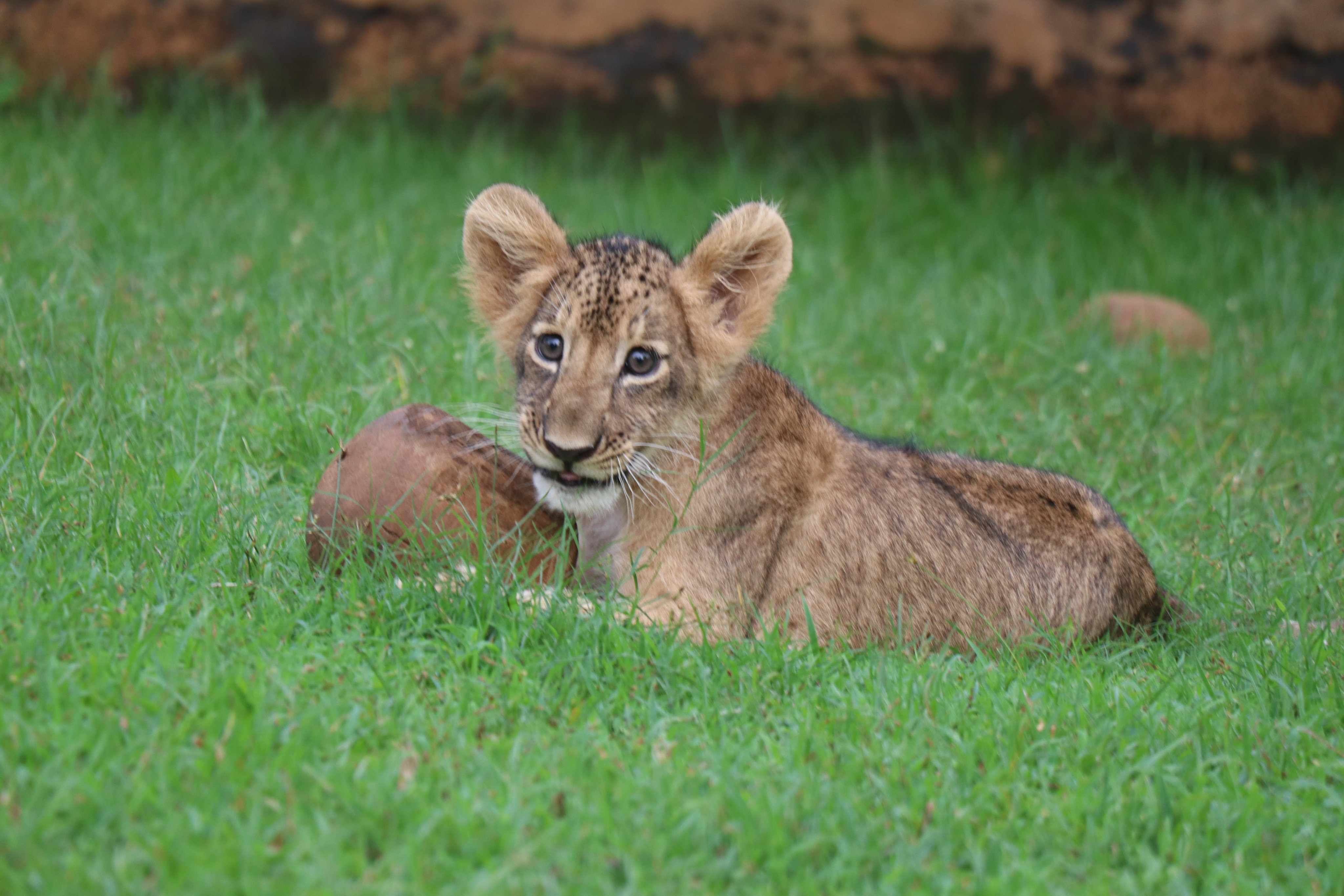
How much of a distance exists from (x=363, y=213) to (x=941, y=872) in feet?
24.0

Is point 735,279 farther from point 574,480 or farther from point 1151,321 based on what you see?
point 1151,321

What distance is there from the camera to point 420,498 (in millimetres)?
4828

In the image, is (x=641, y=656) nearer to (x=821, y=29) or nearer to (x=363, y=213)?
(x=363, y=213)

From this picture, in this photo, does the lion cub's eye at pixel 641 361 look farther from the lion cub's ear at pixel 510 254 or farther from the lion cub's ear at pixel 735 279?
the lion cub's ear at pixel 510 254

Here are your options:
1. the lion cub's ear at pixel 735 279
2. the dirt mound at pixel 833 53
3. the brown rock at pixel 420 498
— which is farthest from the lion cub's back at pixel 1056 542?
the dirt mound at pixel 833 53

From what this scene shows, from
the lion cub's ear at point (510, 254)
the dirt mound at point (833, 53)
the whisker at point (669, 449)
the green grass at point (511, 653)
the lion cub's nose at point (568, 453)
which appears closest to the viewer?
the green grass at point (511, 653)

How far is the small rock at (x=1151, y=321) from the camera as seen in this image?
9.02 meters

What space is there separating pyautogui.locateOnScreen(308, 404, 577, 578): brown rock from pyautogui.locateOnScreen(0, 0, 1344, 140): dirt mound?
23.8 ft

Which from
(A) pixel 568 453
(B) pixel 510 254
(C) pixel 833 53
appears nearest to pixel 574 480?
(A) pixel 568 453

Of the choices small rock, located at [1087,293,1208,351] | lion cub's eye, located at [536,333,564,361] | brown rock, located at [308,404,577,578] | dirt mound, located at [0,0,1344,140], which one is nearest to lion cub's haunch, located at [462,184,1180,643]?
lion cub's eye, located at [536,333,564,361]

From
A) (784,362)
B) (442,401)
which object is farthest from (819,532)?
(784,362)

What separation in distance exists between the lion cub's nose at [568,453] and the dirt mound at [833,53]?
7.62 m

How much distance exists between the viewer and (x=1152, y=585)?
5.41 m

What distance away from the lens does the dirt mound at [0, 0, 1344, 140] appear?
11.5m
